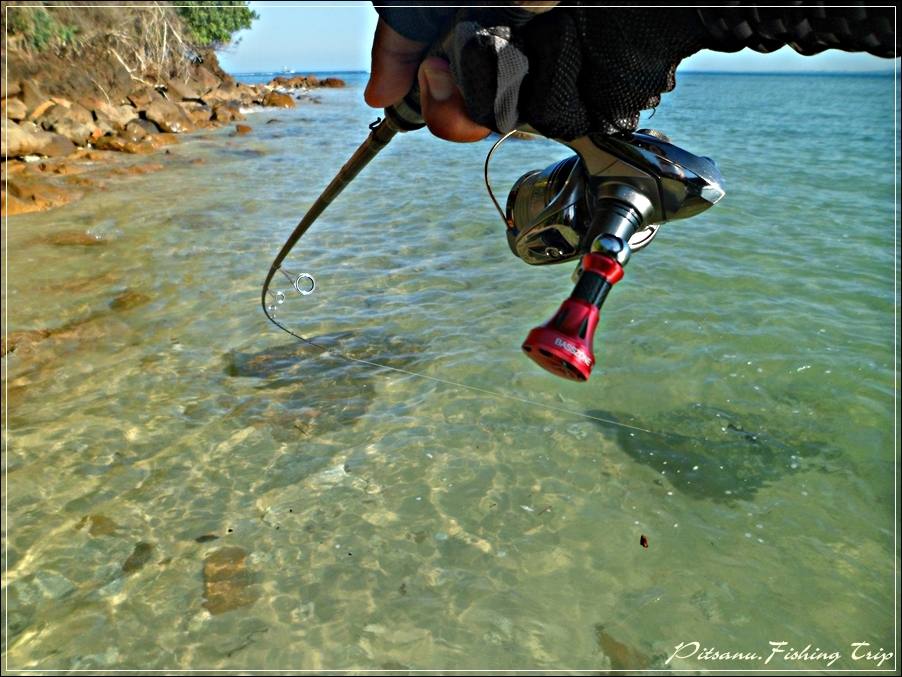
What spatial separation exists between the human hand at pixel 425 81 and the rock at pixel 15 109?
55.9 feet

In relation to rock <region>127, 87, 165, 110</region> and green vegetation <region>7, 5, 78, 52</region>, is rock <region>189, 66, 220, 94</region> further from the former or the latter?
green vegetation <region>7, 5, 78, 52</region>

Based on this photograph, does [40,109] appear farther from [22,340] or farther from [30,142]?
[22,340]

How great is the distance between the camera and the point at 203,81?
3247 centimetres

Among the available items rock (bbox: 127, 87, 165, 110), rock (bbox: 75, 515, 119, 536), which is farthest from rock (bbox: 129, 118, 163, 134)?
rock (bbox: 75, 515, 119, 536)

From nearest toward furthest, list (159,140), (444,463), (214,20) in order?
(444,463), (159,140), (214,20)

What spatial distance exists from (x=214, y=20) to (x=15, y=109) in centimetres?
2415

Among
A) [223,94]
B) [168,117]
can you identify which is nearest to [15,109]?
[168,117]

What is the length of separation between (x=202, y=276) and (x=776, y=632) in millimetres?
5887

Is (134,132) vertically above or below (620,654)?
below

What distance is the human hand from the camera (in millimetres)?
1686

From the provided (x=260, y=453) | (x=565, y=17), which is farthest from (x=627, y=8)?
(x=260, y=453)

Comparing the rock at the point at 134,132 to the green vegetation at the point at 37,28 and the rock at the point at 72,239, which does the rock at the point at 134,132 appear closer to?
the green vegetation at the point at 37,28

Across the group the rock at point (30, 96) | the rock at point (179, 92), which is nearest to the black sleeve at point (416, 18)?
the rock at point (30, 96)

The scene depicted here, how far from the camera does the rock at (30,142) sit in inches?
537
